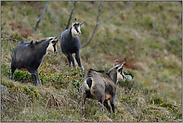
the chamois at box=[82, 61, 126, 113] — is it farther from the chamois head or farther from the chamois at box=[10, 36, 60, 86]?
the chamois head

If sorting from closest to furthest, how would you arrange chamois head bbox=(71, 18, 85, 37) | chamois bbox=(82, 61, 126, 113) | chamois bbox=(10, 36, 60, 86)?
chamois bbox=(82, 61, 126, 113), chamois bbox=(10, 36, 60, 86), chamois head bbox=(71, 18, 85, 37)

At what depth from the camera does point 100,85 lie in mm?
6824

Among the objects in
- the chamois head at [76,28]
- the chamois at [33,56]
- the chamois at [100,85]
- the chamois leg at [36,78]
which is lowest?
the chamois at [100,85]

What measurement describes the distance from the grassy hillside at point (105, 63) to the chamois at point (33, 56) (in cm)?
50

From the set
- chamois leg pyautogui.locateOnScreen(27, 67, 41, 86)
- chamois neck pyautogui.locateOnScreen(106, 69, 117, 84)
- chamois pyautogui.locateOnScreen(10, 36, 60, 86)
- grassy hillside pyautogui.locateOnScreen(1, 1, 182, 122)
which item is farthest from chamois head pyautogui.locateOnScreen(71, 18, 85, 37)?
chamois leg pyautogui.locateOnScreen(27, 67, 41, 86)

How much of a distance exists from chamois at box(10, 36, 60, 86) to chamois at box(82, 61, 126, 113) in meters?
1.63

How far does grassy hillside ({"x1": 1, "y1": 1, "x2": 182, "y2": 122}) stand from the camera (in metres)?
7.12

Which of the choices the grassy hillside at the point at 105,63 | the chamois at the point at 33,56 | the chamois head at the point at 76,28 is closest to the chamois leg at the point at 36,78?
the chamois at the point at 33,56

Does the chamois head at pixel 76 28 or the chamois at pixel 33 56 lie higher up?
the chamois head at pixel 76 28

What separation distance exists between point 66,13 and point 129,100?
12658mm

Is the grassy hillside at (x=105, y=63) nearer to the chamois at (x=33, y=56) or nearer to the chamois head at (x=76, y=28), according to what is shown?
the chamois at (x=33, y=56)

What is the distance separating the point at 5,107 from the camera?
21.5 ft

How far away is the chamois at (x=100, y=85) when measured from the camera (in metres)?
6.62

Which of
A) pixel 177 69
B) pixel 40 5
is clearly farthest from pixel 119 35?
pixel 40 5
